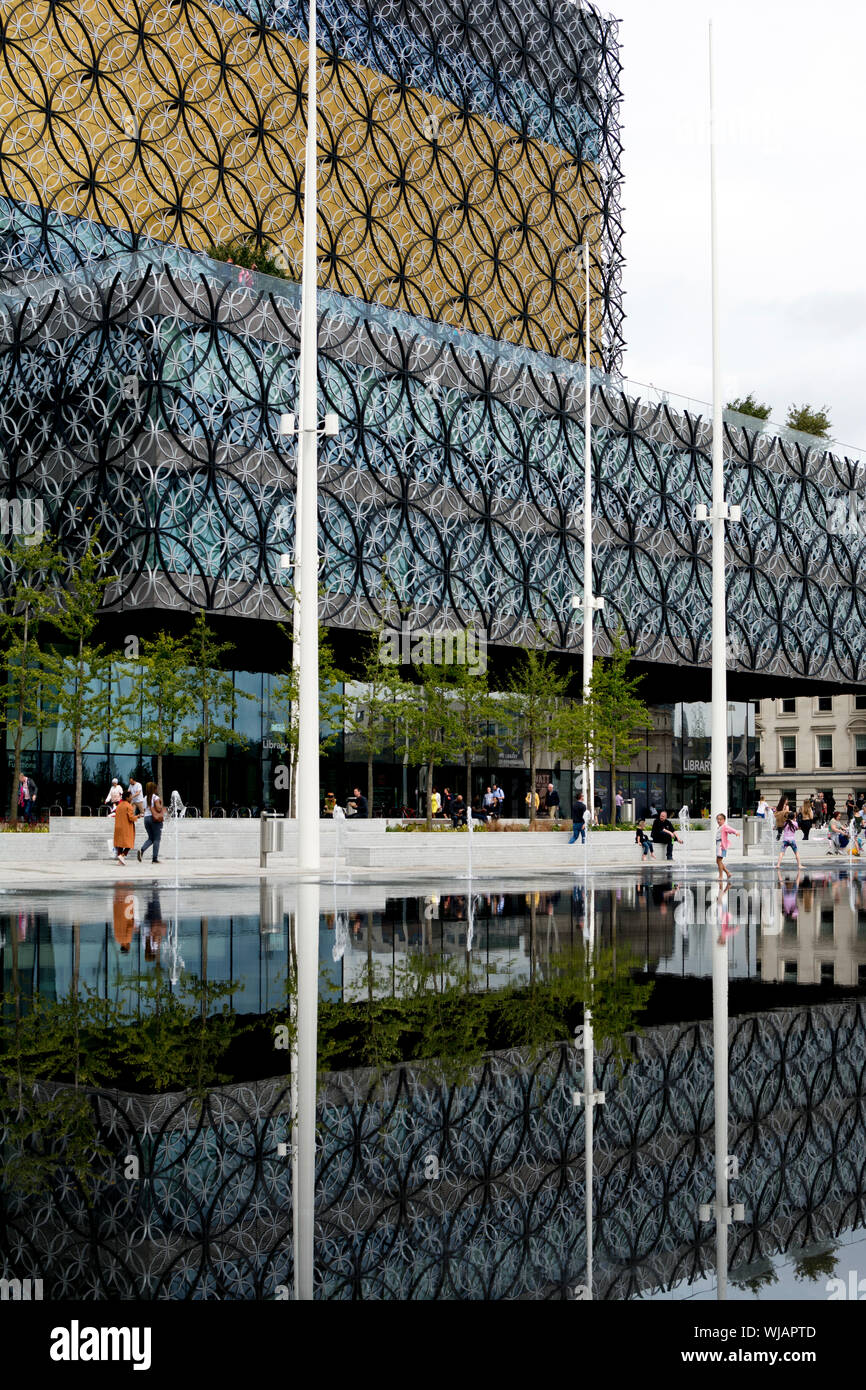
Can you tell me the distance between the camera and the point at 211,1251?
5.51 meters

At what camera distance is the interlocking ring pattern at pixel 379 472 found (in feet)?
162

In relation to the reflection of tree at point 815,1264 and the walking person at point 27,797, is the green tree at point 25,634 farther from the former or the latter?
the reflection of tree at point 815,1264

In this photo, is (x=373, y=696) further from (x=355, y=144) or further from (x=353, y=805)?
(x=355, y=144)

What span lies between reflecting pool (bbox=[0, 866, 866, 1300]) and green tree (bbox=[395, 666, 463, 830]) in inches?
1517

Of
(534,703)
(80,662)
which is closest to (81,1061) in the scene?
(80,662)

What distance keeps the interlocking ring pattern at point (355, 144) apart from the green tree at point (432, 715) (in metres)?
24.1

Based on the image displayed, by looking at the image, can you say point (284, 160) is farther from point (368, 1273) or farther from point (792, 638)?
point (368, 1273)

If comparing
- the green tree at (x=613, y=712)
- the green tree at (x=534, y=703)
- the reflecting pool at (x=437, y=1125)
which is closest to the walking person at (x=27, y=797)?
the green tree at (x=534, y=703)

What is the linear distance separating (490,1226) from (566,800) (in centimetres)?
7126

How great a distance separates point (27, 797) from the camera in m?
50.2

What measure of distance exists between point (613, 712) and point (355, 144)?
112ft

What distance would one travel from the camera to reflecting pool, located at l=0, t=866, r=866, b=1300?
17.8 ft

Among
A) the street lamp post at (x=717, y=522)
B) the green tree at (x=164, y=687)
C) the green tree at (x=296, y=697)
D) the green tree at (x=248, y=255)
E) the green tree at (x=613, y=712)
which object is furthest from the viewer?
the green tree at (x=248, y=255)

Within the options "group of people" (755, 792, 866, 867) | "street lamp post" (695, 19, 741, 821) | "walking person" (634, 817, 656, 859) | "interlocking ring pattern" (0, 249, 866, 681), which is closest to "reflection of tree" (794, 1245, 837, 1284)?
"street lamp post" (695, 19, 741, 821)
